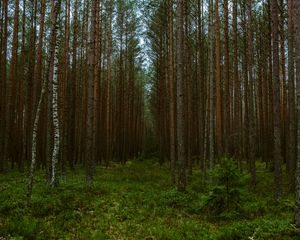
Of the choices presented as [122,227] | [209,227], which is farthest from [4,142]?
[209,227]

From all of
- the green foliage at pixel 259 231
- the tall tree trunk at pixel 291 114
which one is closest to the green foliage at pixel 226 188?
the green foliage at pixel 259 231

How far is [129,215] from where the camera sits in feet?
27.6

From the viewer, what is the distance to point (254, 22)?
66.2 ft

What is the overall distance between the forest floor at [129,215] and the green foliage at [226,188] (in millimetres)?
99

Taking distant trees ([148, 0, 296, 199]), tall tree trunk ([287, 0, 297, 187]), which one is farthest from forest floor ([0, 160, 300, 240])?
distant trees ([148, 0, 296, 199])

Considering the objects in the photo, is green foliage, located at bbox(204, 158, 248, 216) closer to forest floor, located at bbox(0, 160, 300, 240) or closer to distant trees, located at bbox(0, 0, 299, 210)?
forest floor, located at bbox(0, 160, 300, 240)

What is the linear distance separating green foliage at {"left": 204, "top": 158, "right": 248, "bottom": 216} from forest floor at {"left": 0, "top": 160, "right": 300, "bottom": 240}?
10 cm

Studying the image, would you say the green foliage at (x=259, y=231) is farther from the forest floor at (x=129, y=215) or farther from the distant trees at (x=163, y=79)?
the distant trees at (x=163, y=79)

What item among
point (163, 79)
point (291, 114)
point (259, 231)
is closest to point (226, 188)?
point (259, 231)

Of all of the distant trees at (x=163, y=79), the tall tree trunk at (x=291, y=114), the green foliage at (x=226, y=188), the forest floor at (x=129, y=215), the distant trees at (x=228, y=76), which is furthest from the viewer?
the distant trees at (x=228, y=76)

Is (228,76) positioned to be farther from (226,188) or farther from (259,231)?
(259,231)

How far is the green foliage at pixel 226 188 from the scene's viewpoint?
27.5 feet

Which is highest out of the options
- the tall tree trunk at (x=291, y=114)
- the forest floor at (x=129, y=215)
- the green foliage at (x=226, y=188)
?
the tall tree trunk at (x=291, y=114)

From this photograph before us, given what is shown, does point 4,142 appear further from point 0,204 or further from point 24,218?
point 24,218
